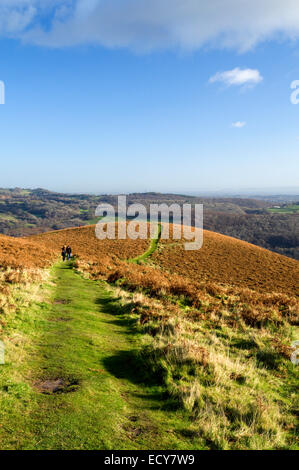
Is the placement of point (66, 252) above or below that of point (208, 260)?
above

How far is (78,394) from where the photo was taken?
552 cm

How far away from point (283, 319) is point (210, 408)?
10791 mm

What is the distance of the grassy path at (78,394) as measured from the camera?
4.33m

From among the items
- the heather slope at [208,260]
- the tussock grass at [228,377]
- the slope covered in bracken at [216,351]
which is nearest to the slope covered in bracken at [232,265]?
the heather slope at [208,260]

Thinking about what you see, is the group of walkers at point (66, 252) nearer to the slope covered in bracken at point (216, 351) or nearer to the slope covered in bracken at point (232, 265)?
the slope covered in bracken at point (216, 351)

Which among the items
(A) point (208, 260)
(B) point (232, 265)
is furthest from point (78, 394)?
(A) point (208, 260)

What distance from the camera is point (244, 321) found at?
44.7ft

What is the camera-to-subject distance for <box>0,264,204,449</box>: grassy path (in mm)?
4332

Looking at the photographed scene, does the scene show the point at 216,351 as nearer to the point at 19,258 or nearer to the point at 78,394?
the point at 78,394

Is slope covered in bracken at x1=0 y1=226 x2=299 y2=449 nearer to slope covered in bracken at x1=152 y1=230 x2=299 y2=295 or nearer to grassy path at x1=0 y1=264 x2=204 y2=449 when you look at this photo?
grassy path at x1=0 y1=264 x2=204 y2=449

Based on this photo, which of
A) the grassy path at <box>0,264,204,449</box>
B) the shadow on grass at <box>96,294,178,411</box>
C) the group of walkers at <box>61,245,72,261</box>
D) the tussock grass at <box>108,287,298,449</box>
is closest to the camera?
the grassy path at <box>0,264,204,449</box>

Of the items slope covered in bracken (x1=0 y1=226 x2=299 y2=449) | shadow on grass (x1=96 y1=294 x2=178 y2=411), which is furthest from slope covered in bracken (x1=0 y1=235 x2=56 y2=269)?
shadow on grass (x1=96 y1=294 x2=178 y2=411)

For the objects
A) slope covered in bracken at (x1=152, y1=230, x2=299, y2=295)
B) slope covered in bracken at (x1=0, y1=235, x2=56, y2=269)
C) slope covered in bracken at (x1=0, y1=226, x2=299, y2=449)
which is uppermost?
slope covered in bracken at (x1=0, y1=235, x2=56, y2=269)
